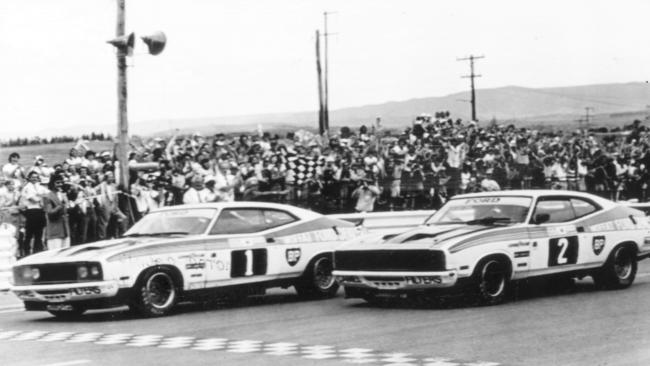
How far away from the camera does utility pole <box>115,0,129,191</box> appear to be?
19094mm

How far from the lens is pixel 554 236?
13359mm

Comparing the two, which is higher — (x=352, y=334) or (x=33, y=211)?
(x=33, y=211)

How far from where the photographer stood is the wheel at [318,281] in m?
14.0

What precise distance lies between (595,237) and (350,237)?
10.2 ft

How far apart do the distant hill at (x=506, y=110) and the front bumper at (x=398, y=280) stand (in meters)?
26.6

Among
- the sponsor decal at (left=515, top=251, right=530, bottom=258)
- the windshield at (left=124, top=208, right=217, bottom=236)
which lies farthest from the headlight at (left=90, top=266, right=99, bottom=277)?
the sponsor decal at (left=515, top=251, right=530, bottom=258)

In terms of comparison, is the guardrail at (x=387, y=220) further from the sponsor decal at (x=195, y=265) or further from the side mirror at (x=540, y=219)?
the sponsor decal at (x=195, y=265)

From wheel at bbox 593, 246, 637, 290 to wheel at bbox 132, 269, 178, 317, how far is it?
17.5 feet

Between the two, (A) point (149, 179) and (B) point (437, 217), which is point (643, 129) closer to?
(A) point (149, 179)

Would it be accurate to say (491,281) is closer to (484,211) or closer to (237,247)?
(484,211)

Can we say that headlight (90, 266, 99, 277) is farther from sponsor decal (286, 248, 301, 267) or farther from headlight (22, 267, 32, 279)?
sponsor decal (286, 248, 301, 267)

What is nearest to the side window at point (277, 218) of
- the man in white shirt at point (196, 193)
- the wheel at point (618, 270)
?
the wheel at point (618, 270)

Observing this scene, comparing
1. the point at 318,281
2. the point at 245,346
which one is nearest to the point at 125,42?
the point at 318,281

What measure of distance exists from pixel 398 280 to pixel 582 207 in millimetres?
3118
